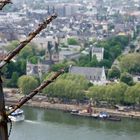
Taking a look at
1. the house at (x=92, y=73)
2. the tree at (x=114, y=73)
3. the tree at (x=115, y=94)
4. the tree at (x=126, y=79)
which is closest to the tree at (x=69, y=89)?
the tree at (x=115, y=94)

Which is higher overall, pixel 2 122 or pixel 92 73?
pixel 2 122

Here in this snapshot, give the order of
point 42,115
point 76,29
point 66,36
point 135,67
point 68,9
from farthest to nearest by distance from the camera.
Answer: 1. point 68,9
2. point 76,29
3. point 66,36
4. point 135,67
5. point 42,115

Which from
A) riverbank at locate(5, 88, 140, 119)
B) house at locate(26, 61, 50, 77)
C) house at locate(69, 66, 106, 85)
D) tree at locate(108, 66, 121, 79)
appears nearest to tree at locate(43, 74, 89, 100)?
riverbank at locate(5, 88, 140, 119)

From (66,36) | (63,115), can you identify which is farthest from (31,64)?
(66,36)

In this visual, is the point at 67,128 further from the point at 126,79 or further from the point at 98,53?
the point at 98,53

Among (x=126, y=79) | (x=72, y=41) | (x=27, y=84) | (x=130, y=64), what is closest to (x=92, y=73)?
(x=126, y=79)

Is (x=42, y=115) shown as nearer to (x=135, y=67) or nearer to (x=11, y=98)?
(x=11, y=98)
